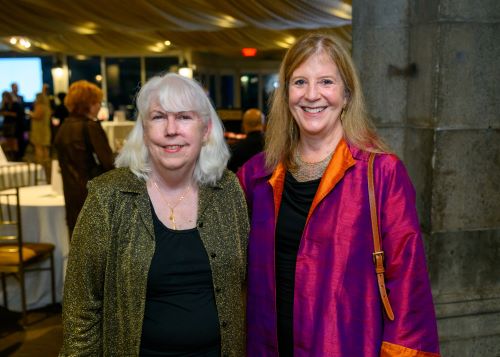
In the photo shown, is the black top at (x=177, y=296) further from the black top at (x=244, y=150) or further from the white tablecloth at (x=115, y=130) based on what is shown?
the white tablecloth at (x=115, y=130)

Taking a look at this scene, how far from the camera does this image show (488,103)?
2.43 metres

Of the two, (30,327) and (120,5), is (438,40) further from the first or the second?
(120,5)

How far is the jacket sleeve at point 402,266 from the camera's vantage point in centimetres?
154

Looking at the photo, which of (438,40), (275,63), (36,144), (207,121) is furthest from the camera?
(275,63)

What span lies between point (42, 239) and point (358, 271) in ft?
11.4

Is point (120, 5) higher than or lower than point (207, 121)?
higher

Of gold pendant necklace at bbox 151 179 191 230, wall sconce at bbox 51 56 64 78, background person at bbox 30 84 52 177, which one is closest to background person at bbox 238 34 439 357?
gold pendant necklace at bbox 151 179 191 230

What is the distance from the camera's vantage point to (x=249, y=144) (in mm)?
4805

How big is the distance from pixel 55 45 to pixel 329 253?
466 inches

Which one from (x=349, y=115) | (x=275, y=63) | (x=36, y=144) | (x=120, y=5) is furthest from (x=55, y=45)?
(x=349, y=115)

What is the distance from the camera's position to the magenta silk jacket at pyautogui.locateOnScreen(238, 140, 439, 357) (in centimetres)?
154

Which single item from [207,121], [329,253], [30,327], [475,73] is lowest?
[30,327]

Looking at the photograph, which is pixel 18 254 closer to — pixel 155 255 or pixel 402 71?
pixel 155 255

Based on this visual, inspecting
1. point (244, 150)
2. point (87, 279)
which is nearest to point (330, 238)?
point (87, 279)
